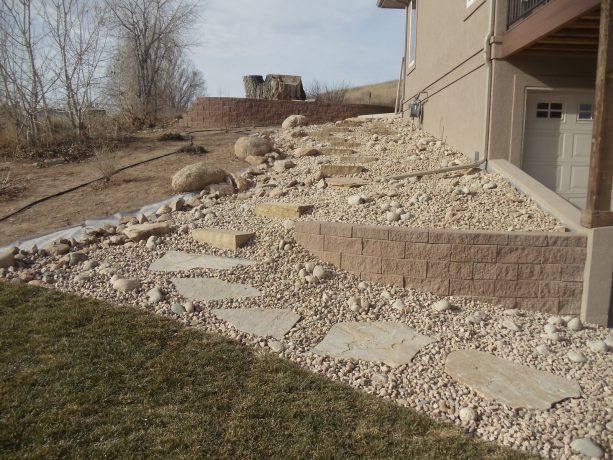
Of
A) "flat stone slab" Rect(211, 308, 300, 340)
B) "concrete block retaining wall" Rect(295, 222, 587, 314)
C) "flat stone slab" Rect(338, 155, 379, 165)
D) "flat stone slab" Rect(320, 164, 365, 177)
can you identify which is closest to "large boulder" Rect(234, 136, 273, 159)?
"flat stone slab" Rect(338, 155, 379, 165)

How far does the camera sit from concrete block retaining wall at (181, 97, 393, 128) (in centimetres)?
1323

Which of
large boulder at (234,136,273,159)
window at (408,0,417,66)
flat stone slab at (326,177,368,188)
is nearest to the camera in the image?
flat stone slab at (326,177,368,188)

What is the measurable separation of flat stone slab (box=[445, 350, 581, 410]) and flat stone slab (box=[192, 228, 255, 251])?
2529 millimetres

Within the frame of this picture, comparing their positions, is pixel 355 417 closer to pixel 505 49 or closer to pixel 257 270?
pixel 257 270

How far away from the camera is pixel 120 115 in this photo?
42.7ft

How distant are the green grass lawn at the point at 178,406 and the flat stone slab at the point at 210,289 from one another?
0.67 metres

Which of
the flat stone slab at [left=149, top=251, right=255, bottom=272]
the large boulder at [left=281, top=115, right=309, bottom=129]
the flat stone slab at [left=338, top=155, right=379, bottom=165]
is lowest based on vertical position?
the flat stone slab at [left=149, top=251, right=255, bottom=272]

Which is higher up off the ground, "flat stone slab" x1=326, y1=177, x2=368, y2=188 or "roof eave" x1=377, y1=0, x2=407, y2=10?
"roof eave" x1=377, y1=0, x2=407, y2=10

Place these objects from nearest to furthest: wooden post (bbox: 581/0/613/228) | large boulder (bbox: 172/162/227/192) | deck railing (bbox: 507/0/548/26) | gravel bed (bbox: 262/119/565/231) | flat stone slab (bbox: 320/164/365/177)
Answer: wooden post (bbox: 581/0/613/228), gravel bed (bbox: 262/119/565/231), deck railing (bbox: 507/0/548/26), large boulder (bbox: 172/162/227/192), flat stone slab (bbox: 320/164/365/177)

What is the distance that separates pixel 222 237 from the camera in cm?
511

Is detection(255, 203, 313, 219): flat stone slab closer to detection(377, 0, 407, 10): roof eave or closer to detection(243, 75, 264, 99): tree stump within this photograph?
detection(377, 0, 407, 10): roof eave

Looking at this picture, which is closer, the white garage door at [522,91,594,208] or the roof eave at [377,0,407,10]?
the white garage door at [522,91,594,208]

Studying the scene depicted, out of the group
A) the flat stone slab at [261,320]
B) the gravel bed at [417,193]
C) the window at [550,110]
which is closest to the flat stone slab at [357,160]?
the gravel bed at [417,193]

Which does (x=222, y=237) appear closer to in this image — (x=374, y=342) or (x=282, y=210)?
(x=282, y=210)
